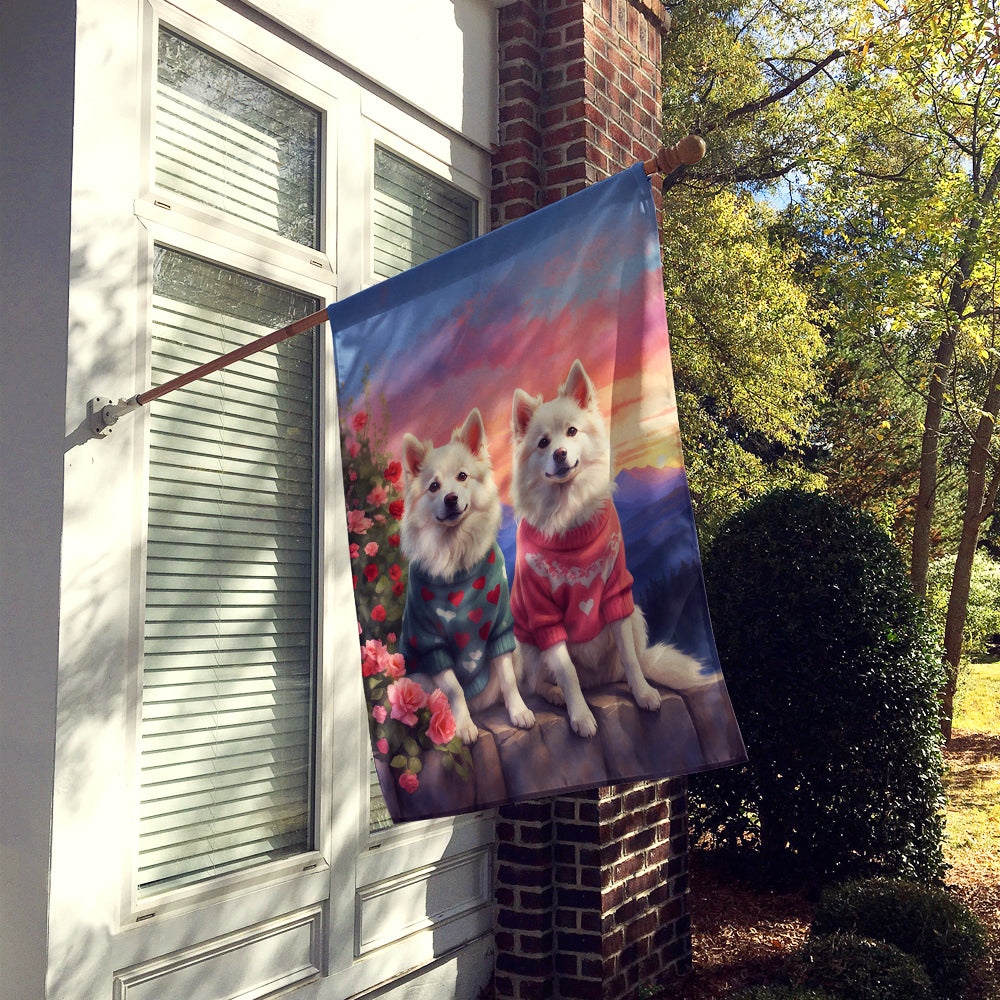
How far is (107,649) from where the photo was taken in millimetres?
2717

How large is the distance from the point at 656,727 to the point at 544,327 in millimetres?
967

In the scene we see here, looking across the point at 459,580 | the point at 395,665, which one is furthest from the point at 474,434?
the point at 395,665

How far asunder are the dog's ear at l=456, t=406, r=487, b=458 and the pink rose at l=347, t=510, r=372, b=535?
12.1 inches

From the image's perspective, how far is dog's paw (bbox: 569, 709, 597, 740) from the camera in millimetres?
2271

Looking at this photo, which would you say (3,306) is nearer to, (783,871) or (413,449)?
(413,449)

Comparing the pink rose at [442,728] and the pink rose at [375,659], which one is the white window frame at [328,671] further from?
the pink rose at [442,728]

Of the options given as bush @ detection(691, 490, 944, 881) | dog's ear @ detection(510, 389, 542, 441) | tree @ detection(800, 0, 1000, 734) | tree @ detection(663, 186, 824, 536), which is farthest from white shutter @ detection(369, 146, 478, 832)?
tree @ detection(663, 186, 824, 536)

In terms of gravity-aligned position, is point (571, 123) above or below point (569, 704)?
above

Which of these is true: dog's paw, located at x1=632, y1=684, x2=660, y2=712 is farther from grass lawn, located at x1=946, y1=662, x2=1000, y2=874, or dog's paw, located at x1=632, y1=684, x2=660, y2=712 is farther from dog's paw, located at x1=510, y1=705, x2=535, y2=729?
grass lawn, located at x1=946, y1=662, x2=1000, y2=874

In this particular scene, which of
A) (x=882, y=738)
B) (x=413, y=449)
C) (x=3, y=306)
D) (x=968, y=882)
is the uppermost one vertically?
(x=3, y=306)

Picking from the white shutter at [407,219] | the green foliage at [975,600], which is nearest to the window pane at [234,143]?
the white shutter at [407,219]

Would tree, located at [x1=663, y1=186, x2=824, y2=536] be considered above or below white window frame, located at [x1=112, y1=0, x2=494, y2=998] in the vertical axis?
above

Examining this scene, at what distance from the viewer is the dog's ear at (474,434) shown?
2.38 meters

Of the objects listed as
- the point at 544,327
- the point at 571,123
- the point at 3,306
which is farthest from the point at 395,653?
the point at 571,123
